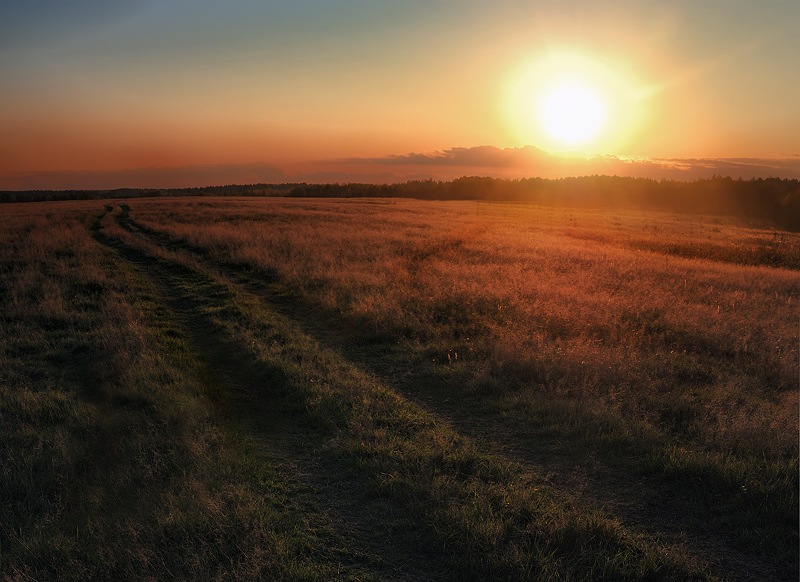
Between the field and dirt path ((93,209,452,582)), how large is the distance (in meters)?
0.03

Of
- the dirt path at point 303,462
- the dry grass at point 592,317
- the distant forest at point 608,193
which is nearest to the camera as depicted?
the dirt path at point 303,462

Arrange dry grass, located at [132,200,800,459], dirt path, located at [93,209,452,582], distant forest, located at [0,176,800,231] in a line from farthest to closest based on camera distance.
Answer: distant forest, located at [0,176,800,231] → dry grass, located at [132,200,800,459] → dirt path, located at [93,209,452,582]

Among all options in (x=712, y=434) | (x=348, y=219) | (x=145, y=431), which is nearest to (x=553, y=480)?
(x=712, y=434)

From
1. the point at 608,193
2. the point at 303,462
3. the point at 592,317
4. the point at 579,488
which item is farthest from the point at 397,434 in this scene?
the point at 608,193

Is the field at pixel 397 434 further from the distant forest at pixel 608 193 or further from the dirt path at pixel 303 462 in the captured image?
the distant forest at pixel 608 193

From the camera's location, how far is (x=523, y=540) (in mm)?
4055

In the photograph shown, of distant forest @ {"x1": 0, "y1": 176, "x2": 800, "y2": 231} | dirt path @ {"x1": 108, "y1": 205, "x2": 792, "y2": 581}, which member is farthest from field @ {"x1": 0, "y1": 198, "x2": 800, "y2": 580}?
distant forest @ {"x1": 0, "y1": 176, "x2": 800, "y2": 231}

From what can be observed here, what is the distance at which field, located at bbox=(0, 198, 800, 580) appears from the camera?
394 cm

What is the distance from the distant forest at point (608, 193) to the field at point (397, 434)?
76.7 m

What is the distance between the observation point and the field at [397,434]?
12.9 feet

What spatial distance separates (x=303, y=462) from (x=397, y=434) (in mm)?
1297

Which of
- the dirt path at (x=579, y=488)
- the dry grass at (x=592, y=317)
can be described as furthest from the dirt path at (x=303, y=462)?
the dry grass at (x=592, y=317)

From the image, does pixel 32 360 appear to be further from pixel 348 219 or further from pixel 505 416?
pixel 348 219

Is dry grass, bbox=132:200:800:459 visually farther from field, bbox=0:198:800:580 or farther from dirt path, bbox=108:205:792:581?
dirt path, bbox=108:205:792:581
